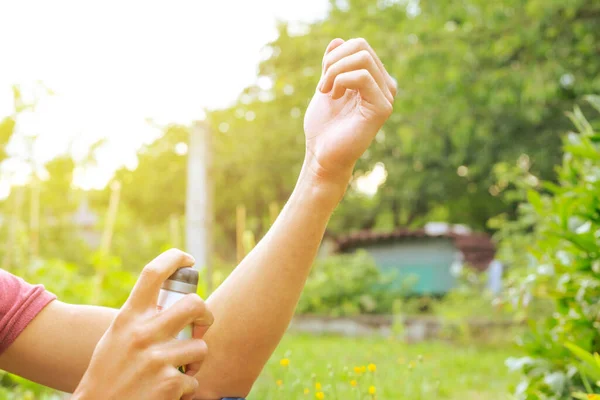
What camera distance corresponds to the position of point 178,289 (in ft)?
2.48

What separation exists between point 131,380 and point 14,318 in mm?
489

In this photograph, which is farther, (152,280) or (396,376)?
(396,376)

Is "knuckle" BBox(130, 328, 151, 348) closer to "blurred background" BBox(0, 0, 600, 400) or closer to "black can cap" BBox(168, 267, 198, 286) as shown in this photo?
"black can cap" BBox(168, 267, 198, 286)

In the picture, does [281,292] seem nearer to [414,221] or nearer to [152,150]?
[414,221]

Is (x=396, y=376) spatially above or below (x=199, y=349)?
below

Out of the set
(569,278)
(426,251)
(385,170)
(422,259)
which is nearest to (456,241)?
(426,251)

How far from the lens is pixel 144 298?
74 cm

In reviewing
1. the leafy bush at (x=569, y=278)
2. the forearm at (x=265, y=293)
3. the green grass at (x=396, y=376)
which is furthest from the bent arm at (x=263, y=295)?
the leafy bush at (x=569, y=278)

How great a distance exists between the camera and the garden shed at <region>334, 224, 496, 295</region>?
9.91m

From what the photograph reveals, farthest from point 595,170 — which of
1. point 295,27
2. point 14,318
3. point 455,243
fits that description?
point 295,27

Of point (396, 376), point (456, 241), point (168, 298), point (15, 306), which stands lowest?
point (456, 241)

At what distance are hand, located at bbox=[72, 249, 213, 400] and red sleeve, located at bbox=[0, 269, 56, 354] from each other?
439 millimetres

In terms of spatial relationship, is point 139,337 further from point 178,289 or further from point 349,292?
point 349,292

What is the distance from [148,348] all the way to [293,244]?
0.33 metres
